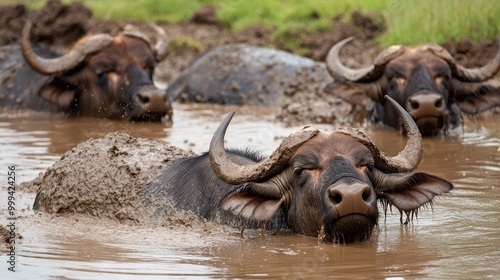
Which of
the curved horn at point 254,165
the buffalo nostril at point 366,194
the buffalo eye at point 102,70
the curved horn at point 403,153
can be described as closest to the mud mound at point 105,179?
the curved horn at point 254,165

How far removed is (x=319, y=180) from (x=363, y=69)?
6.14 metres

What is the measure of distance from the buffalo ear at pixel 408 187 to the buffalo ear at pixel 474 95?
5.50 meters

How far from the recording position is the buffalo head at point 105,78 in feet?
42.1

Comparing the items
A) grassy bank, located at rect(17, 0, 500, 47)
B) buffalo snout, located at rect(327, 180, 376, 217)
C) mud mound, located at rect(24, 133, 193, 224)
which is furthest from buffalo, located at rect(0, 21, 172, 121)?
buffalo snout, located at rect(327, 180, 376, 217)

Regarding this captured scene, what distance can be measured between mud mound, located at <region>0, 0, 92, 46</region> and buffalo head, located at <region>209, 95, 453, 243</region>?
12970 millimetres

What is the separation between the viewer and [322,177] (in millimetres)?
6527

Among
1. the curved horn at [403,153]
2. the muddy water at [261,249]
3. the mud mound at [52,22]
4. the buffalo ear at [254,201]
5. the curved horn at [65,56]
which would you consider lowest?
the muddy water at [261,249]

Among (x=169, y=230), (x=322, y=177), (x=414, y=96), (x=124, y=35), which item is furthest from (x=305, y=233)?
(x=124, y=35)

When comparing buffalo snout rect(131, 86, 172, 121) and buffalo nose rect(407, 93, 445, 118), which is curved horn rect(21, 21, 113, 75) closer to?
buffalo snout rect(131, 86, 172, 121)

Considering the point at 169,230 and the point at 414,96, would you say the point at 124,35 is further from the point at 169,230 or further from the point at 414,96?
the point at 169,230

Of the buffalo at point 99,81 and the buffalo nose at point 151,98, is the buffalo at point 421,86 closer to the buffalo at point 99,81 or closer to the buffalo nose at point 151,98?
the buffalo nose at point 151,98

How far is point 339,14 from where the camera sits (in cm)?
1950

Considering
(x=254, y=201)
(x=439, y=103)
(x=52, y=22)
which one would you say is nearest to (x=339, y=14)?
(x=52, y=22)

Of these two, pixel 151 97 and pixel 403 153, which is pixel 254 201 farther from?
pixel 151 97
